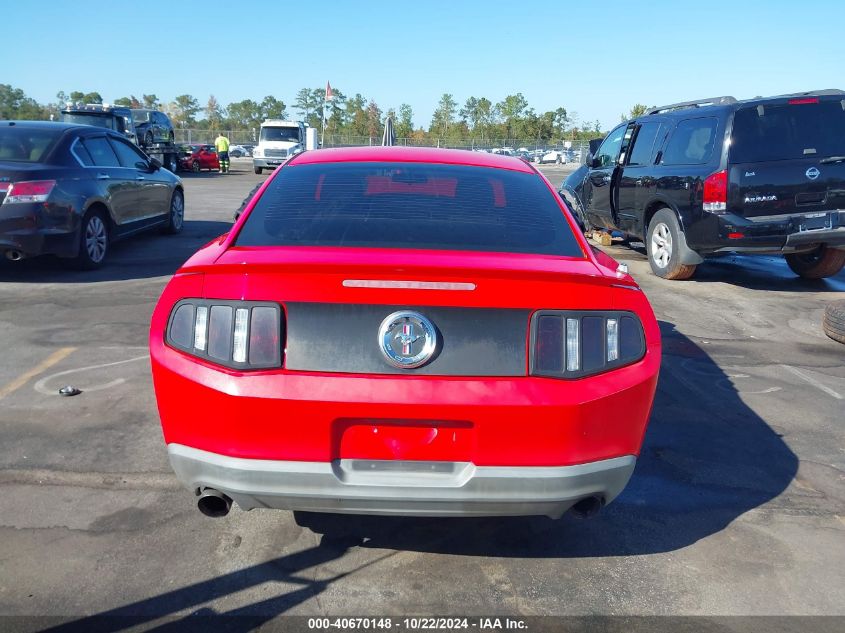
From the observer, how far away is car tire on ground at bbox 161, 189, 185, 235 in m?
11.4

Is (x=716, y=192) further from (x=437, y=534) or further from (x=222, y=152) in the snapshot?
(x=222, y=152)

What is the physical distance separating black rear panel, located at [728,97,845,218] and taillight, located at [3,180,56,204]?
7436 mm

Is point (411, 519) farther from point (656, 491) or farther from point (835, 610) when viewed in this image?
point (835, 610)

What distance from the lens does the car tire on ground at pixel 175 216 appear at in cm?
1143

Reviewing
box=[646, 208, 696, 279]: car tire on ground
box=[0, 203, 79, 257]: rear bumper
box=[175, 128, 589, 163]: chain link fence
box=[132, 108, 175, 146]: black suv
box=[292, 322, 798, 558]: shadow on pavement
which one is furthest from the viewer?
box=[175, 128, 589, 163]: chain link fence

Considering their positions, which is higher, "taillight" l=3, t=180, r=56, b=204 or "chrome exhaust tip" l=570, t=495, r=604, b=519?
"taillight" l=3, t=180, r=56, b=204

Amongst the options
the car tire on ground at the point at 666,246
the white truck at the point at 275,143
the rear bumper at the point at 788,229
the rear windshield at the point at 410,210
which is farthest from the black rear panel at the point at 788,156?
the white truck at the point at 275,143

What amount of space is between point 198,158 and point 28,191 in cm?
2637

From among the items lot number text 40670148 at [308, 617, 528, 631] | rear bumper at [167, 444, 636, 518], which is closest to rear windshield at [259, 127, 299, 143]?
rear bumper at [167, 444, 636, 518]

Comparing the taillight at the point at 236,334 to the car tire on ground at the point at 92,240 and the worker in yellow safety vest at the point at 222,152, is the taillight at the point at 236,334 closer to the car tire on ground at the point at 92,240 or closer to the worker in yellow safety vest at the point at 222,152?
the car tire on ground at the point at 92,240

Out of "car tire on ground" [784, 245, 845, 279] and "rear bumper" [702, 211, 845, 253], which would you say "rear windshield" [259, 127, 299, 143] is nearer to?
"car tire on ground" [784, 245, 845, 279]

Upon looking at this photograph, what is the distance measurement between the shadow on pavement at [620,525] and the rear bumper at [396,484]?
0.49 meters

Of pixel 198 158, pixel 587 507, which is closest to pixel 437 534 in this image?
pixel 587 507

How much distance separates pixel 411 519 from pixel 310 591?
0.72m
